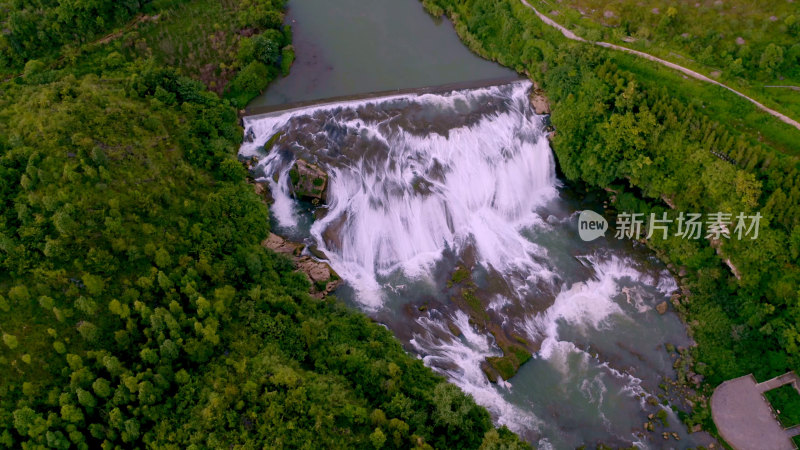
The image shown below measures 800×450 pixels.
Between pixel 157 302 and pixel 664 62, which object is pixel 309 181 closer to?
Result: pixel 157 302

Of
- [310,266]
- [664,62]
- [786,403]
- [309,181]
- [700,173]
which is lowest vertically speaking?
[786,403]

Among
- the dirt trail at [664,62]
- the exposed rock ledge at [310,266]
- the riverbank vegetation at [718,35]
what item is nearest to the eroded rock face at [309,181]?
the exposed rock ledge at [310,266]

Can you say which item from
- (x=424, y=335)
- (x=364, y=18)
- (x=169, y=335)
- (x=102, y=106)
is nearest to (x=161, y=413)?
(x=169, y=335)

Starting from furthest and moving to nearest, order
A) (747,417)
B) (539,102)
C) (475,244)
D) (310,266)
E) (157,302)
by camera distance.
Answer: (539,102) → (475,244) → (310,266) → (747,417) → (157,302)

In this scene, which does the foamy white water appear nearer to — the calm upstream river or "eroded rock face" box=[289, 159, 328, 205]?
the calm upstream river

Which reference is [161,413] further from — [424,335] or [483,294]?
[483,294]

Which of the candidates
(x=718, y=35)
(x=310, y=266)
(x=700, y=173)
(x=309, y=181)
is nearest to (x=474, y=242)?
(x=310, y=266)
